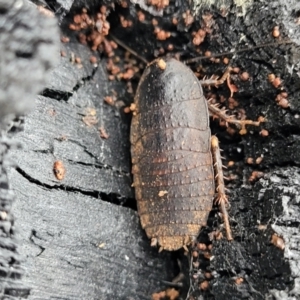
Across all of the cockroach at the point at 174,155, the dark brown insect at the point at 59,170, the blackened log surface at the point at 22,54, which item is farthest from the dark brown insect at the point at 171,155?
the blackened log surface at the point at 22,54

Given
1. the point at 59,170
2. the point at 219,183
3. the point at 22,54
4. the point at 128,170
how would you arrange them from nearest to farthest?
the point at 22,54 < the point at 59,170 < the point at 219,183 < the point at 128,170

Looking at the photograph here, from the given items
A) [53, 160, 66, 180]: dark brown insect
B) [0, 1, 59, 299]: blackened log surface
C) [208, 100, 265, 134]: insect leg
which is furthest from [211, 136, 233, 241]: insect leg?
[0, 1, 59, 299]: blackened log surface

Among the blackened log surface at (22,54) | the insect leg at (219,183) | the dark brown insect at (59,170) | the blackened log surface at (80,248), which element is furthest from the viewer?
the insect leg at (219,183)

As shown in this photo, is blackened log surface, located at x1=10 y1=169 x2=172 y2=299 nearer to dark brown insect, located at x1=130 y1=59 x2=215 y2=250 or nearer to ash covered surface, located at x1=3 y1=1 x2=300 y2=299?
ash covered surface, located at x1=3 y1=1 x2=300 y2=299

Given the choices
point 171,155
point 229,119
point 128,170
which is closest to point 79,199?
point 128,170

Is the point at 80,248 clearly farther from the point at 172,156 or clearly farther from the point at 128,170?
the point at 172,156

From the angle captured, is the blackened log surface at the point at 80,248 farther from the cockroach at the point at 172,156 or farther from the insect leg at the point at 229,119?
the insect leg at the point at 229,119
